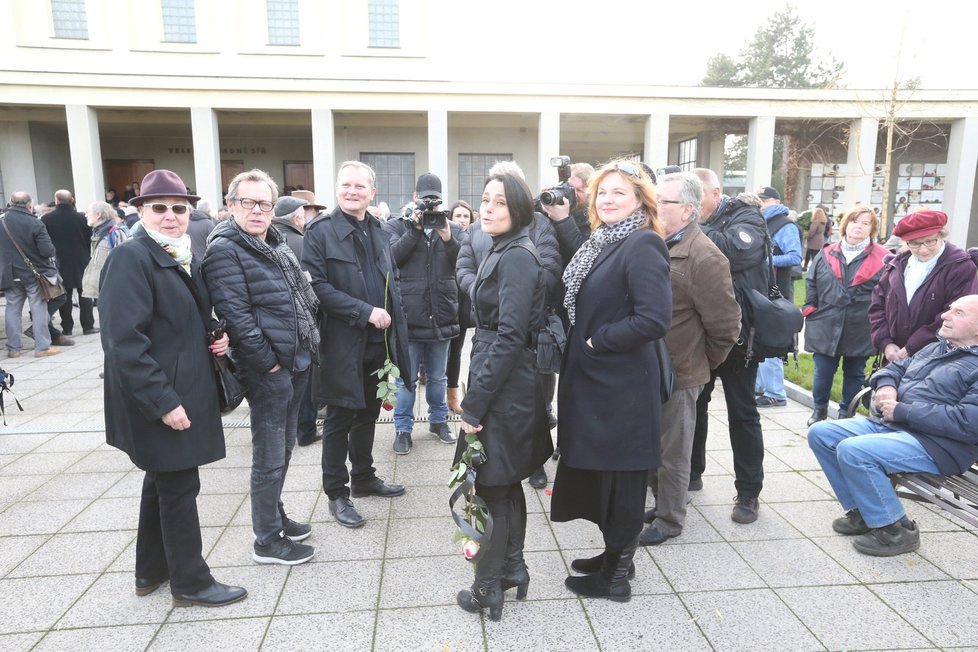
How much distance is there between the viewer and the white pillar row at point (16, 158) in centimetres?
1906

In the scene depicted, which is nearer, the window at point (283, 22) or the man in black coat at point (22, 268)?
the man in black coat at point (22, 268)

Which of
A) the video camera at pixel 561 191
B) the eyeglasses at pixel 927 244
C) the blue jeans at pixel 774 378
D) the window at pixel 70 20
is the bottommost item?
the blue jeans at pixel 774 378

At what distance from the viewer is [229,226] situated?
307cm

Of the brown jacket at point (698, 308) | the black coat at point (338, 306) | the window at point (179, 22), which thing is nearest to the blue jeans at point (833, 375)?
the brown jacket at point (698, 308)

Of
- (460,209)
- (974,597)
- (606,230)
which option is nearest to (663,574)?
(974,597)

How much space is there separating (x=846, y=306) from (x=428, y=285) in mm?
3693

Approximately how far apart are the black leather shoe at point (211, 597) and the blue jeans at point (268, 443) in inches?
13.9

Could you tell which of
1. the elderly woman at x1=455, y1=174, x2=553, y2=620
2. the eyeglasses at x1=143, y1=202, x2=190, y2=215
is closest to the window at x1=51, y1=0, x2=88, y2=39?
the eyeglasses at x1=143, y1=202, x2=190, y2=215

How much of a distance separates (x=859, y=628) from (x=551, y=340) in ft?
6.27

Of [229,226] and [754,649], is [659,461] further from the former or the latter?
[229,226]

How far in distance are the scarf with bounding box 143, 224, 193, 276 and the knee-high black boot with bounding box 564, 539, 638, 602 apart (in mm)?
2428

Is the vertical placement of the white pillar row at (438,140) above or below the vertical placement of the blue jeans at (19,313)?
above

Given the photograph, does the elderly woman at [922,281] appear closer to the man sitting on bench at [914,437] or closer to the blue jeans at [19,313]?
the man sitting on bench at [914,437]

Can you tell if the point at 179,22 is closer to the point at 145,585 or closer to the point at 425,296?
the point at 425,296
